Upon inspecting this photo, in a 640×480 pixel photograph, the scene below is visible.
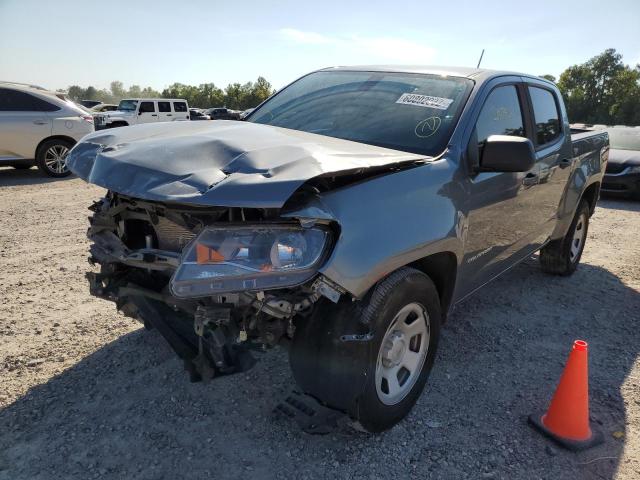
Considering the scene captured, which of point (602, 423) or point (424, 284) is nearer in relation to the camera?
point (424, 284)

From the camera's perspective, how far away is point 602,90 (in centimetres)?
4869

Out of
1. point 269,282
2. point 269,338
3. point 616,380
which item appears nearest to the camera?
point 269,282

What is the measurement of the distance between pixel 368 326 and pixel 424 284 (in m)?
0.48

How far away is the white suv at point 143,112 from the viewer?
20438 mm

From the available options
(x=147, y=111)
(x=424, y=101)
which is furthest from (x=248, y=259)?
(x=147, y=111)

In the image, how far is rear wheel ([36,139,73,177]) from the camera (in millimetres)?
9727

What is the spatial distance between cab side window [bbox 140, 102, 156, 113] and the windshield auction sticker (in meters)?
21.3

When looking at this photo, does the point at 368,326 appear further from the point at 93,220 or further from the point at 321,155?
the point at 93,220

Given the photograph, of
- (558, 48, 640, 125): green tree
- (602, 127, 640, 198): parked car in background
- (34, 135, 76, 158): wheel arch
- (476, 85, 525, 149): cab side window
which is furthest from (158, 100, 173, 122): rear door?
(558, 48, 640, 125): green tree

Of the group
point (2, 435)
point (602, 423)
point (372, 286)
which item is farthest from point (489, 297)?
point (2, 435)

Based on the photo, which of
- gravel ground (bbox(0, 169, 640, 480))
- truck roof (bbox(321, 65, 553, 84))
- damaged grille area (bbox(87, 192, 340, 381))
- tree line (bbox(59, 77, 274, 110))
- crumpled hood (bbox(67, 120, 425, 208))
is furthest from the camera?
tree line (bbox(59, 77, 274, 110))

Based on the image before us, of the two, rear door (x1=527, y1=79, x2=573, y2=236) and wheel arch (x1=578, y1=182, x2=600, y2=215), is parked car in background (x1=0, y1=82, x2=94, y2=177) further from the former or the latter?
wheel arch (x1=578, y1=182, x2=600, y2=215)

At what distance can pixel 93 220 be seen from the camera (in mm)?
2660

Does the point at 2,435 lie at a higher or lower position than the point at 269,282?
lower
